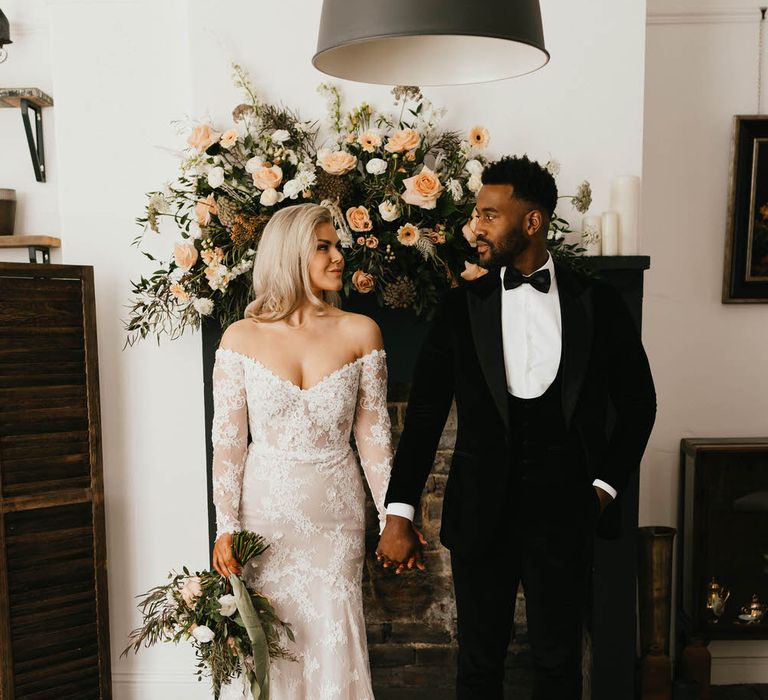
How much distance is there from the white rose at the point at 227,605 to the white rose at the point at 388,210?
49.4 inches

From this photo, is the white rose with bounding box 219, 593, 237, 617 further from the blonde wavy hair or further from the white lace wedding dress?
the blonde wavy hair

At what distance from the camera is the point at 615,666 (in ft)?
8.55

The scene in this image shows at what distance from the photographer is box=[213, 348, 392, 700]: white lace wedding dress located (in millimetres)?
1973

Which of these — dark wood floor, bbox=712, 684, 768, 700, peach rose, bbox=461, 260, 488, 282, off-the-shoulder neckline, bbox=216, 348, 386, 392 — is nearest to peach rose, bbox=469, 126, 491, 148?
peach rose, bbox=461, 260, 488, 282

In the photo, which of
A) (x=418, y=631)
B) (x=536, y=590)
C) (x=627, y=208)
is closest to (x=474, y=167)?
(x=627, y=208)

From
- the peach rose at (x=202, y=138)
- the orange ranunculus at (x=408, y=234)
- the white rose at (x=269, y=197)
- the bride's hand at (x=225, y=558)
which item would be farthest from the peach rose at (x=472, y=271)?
the bride's hand at (x=225, y=558)

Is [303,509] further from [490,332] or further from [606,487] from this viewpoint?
[606,487]

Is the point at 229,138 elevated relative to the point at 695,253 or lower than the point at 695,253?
elevated

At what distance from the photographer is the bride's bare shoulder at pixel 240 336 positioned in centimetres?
196

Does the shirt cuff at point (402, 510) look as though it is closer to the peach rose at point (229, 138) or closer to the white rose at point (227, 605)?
the white rose at point (227, 605)

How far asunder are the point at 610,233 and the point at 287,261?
1205mm

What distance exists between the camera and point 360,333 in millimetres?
2006

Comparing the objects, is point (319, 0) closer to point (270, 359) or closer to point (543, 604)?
point (270, 359)

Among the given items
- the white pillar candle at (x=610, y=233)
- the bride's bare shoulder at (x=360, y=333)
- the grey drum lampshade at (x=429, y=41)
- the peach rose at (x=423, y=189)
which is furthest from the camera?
the white pillar candle at (x=610, y=233)
